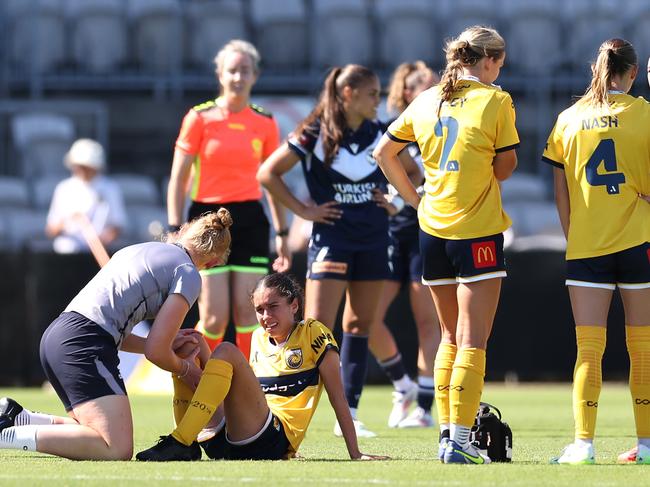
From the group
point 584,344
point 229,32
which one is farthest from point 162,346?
point 229,32

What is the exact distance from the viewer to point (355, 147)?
26.0 feet

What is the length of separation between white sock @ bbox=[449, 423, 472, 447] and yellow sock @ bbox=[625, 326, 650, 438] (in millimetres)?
837

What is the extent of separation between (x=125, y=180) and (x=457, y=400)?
11567mm

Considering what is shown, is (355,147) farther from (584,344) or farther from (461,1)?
(461,1)

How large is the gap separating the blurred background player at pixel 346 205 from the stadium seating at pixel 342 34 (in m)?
11.3

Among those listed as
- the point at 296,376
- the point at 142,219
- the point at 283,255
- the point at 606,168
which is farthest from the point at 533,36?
the point at 296,376

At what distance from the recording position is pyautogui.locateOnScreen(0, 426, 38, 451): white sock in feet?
19.4

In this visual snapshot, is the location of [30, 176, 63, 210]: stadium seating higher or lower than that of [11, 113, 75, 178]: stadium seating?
lower

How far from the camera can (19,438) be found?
5902 millimetres

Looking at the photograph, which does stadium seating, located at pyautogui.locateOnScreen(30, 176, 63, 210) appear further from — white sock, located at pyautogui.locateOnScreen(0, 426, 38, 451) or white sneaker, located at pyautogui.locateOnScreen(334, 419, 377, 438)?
white sock, located at pyautogui.locateOnScreen(0, 426, 38, 451)

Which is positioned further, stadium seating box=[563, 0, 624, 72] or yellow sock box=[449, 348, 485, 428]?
stadium seating box=[563, 0, 624, 72]

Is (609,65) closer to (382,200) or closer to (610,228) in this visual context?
(610,228)

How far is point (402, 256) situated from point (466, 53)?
3.11 meters

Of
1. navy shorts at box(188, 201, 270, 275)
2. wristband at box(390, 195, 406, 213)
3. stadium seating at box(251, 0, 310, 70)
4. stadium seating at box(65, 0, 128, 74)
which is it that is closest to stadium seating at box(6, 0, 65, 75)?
stadium seating at box(65, 0, 128, 74)
